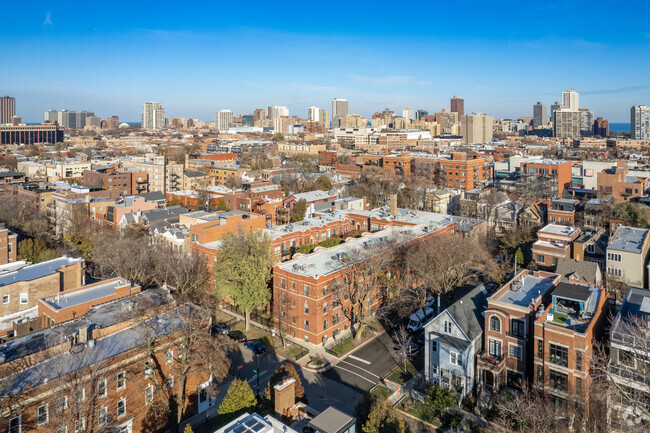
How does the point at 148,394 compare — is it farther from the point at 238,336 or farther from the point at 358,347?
the point at 358,347

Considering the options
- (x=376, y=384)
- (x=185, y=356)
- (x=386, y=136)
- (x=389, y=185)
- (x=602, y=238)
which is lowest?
(x=376, y=384)

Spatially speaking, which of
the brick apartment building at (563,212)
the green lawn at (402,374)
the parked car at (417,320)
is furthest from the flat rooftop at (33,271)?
the brick apartment building at (563,212)

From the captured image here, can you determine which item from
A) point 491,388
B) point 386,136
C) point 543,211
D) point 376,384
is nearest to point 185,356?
point 376,384

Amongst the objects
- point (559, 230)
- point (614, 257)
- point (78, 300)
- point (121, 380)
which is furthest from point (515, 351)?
point (78, 300)

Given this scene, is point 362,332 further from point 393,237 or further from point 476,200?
point 476,200

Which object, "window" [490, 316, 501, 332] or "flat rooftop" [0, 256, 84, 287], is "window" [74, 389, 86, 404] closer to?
"flat rooftop" [0, 256, 84, 287]
